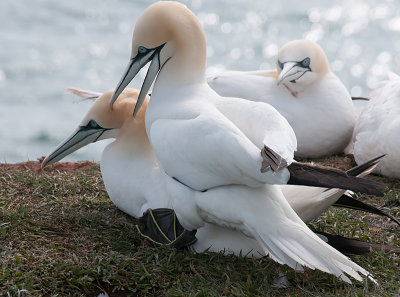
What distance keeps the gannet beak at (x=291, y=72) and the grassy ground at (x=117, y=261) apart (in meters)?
1.76

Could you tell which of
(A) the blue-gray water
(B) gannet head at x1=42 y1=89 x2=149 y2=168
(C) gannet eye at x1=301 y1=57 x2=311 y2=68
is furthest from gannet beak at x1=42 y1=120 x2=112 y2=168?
(A) the blue-gray water

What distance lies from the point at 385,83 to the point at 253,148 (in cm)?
294

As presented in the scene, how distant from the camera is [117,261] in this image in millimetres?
3643

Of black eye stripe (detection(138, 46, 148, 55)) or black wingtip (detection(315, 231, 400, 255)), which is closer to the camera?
black wingtip (detection(315, 231, 400, 255))

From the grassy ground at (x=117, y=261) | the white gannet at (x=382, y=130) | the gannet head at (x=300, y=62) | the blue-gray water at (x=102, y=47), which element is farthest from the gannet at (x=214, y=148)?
the blue-gray water at (x=102, y=47)

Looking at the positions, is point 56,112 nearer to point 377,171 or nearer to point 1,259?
point 377,171

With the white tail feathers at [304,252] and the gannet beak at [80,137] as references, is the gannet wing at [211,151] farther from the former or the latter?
the gannet beak at [80,137]

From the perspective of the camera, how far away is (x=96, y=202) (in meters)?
4.46

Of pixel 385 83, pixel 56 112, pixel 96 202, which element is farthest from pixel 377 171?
pixel 56 112

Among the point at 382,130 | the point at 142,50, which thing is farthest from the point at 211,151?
the point at 382,130

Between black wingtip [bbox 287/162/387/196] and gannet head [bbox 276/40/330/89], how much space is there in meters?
2.80

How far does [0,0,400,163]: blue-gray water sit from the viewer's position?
1276 cm

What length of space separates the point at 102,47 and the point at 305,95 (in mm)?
9432

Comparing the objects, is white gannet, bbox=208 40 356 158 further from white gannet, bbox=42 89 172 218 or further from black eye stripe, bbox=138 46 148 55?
black eye stripe, bbox=138 46 148 55
